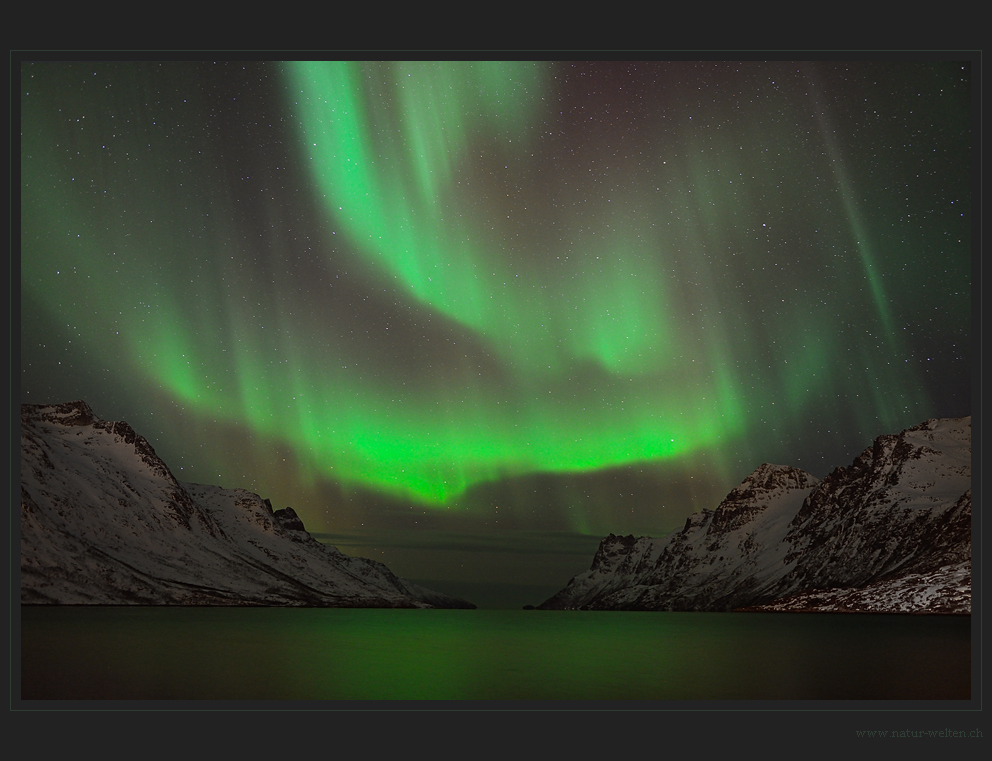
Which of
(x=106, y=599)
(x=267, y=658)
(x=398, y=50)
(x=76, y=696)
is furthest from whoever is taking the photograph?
(x=106, y=599)

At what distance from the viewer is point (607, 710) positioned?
22438 mm

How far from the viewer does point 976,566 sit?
930 inches

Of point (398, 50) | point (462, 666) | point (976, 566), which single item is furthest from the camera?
point (462, 666)

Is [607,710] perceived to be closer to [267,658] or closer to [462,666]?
[462,666]

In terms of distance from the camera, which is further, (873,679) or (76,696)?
(873,679)

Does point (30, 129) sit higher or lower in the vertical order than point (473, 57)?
higher

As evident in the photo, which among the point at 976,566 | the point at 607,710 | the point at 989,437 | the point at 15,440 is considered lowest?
the point at 607,710

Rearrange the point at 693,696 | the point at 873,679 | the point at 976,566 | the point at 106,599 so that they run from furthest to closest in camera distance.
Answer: the point at 106,599
the point at 873,679
the point at 693,696
the point at 976,566

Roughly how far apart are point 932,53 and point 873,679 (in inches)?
1207

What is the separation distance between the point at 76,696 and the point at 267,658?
71.6 feet

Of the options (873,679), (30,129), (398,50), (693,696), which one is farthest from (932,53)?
(30,129)

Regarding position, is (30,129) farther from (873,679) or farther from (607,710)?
(873,679)

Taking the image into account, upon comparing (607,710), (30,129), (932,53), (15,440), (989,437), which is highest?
(30,129)

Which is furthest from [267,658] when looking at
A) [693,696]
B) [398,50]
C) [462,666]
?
[398,50]
